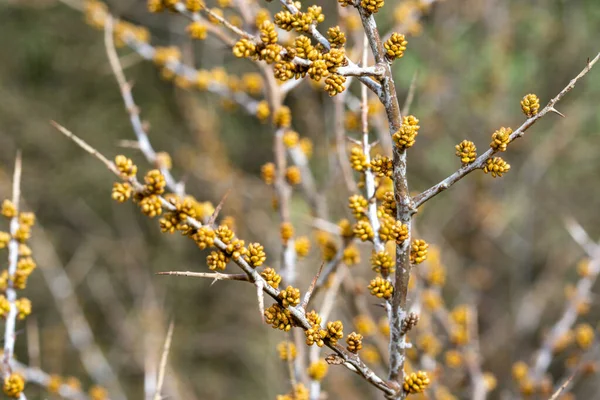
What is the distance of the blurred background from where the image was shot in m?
5.24

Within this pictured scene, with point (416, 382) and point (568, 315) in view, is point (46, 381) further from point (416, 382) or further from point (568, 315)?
point (568, 315)

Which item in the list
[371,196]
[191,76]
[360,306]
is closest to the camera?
[371,196]

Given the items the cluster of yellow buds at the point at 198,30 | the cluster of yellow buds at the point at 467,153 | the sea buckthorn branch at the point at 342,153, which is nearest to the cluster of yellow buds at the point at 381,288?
the cluster of yellow buds at the point at 467,153

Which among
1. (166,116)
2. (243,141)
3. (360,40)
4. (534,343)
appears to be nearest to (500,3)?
(360,40)

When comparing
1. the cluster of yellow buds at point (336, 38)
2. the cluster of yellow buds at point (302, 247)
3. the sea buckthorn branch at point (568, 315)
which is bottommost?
the cluster of yellow buds at point (336, 38)

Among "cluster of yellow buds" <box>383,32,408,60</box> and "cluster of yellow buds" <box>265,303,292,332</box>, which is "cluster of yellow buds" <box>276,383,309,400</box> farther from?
"cluster of yellow buds" <box>383,32,408,60</box>

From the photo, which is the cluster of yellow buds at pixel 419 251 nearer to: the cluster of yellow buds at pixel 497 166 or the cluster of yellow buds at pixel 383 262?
the cluster of yellow buds at pixel 383 262

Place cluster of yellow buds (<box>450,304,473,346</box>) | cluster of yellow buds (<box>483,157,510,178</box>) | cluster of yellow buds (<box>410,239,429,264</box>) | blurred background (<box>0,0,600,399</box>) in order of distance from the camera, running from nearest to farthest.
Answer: cluster of yellow buds (<box>483,157,510,178</box>), cluster of yellow buds (<box>410,239,429,264</box>), cluster of yellow buds (<box>450,304,473,346</box>), blurred background (<box>0,0,600,399</box>)

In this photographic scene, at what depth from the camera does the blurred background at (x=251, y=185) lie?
524 cm

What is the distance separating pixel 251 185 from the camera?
632cm

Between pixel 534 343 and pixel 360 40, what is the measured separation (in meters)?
4.51

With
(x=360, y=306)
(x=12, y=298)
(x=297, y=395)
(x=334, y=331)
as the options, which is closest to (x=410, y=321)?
(x=334, y=331)

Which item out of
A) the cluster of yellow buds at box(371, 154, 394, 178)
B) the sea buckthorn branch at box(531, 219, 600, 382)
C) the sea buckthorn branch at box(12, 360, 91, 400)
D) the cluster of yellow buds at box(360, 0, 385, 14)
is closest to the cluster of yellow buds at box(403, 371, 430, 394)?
the cluster of yellow buds at box(371, 154, 394, 178)

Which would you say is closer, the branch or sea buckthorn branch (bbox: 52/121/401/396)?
sea buckthorn branch (bbox: 52/121/401/396)
